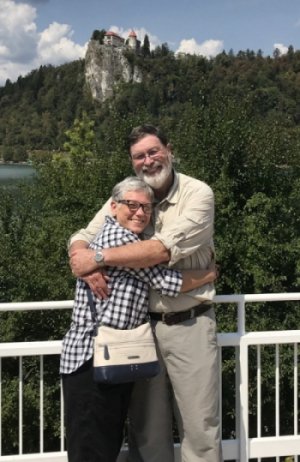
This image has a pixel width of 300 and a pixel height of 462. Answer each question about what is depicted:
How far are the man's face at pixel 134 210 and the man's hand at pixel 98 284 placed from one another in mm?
236

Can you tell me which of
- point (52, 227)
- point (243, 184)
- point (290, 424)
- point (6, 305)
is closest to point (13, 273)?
point (52, 227)

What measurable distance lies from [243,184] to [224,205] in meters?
1.21

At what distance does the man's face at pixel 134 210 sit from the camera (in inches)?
Answer: 84.7

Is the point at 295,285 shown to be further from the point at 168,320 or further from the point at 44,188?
the point at 168,320

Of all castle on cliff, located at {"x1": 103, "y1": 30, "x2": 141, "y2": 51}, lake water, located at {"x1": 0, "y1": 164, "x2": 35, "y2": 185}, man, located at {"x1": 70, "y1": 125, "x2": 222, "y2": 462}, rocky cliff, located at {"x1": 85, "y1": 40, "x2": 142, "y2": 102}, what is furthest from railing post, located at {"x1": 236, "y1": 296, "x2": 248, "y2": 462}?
castle on cliff, located at {"x1": 103, "y1": 30, "x2": 141, "y2": 51}

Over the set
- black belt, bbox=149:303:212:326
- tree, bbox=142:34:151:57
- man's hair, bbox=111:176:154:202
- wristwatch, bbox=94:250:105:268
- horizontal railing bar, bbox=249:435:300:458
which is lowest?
horizontal railing bar, bbox=249:435:300:458

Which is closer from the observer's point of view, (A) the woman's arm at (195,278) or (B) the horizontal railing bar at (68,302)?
(A) the woman's arm at (195,278)

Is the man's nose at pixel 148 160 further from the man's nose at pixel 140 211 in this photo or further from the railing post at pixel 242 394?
the railing post at pixel 242 394

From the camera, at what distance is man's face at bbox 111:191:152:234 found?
7.06ft

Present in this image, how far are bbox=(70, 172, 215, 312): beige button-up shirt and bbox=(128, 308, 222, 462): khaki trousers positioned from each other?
111 mm

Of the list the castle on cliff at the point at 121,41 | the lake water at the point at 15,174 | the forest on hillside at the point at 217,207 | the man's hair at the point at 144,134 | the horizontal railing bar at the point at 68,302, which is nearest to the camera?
the man's hair at the point at 144,134

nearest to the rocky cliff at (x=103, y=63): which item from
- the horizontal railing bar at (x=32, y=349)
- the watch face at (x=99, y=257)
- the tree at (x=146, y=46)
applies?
the tree at (x=146, y=46)

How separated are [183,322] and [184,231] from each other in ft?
1.34

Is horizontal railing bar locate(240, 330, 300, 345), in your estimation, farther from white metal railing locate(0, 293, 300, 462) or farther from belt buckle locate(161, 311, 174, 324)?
belt buckle locate(161, 311, 174, 324)
